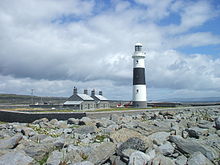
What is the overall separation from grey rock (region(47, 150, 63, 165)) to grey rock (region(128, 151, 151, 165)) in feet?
6.07

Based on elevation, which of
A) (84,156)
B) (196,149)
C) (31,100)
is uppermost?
(31,100)

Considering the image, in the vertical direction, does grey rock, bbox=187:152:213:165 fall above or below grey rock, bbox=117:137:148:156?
below

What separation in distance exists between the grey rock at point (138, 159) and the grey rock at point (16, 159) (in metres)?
2.55

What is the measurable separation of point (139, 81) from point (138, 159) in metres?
26.2

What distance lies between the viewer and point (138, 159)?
6.71 metres

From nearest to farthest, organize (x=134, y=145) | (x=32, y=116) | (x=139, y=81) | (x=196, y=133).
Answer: (x=134, y=145) < (x=196, y=133) < (x=32, y=116) < (x=139, y=81)

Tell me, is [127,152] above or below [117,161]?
above

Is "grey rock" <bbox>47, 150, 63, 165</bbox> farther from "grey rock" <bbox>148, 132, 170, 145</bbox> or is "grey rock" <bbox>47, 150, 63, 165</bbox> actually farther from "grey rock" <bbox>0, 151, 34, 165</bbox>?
"grey rock" <bbox>148, 132, 170, 145</bbox>

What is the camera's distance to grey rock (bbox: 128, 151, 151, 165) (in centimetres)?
666

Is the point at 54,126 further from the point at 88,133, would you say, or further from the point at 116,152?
the point at 116,152

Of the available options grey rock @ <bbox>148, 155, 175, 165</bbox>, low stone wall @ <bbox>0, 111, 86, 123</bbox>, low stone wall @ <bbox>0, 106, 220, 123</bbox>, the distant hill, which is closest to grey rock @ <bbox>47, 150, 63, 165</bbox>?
grey rock @ <bbox>148, 155, 175, 165</bbox>

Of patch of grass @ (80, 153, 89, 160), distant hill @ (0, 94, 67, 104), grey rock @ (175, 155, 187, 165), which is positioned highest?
distant hill @ (0, 94, 67, 104)

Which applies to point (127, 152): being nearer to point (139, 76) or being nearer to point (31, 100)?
point (139, 76)

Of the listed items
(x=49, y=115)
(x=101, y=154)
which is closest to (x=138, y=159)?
(x=101, y=154)
